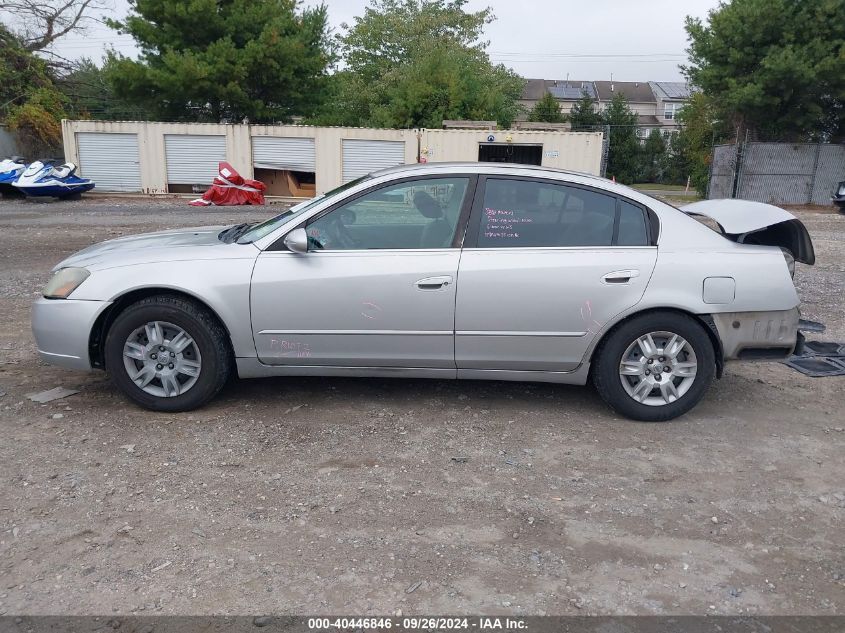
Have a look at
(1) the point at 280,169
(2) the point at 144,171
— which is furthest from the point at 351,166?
(2) the point at 144,171

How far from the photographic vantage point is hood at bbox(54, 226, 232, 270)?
4.45 m

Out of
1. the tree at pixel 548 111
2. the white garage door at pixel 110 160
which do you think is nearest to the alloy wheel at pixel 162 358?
the white garage door at pixel 110 160

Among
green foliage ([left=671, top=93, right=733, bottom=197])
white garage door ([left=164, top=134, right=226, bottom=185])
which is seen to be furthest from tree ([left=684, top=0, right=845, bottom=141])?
white garage door ([left=164, top=134, right=226, bottom=185])

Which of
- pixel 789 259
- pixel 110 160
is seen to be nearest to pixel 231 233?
pixel 789 259

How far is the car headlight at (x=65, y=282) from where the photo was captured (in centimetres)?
442

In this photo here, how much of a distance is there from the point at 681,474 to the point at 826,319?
14.5ft

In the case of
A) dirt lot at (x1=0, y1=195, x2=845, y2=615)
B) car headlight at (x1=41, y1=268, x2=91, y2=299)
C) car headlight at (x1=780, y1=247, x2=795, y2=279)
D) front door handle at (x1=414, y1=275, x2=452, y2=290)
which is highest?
car headlight at (x1=780, y1=247, x2=795, y2=279)

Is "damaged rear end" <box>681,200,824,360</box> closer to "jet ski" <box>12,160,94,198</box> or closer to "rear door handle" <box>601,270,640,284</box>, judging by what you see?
"rear door handle" <box>601,270,640,284</box>

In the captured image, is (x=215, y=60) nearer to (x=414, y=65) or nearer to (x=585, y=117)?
(x=414, y=65)

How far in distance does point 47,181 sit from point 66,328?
18.6 m

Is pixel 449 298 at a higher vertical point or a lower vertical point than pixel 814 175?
lower

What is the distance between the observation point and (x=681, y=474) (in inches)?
153

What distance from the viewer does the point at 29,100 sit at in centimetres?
2997

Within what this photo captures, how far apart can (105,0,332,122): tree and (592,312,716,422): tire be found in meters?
24.1
